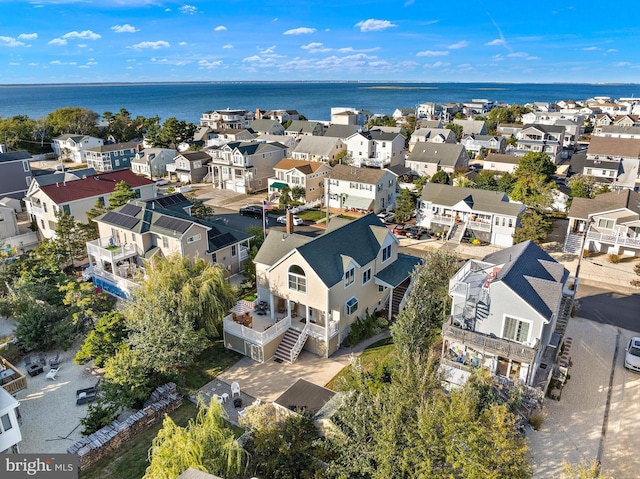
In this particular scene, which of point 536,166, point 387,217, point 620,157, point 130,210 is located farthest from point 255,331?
point 620,157

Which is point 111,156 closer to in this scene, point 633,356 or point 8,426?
point 8,426

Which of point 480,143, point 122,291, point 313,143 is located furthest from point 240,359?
point 480,143

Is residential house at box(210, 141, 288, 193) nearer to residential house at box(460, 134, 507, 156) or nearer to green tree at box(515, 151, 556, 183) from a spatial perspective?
green tree at box(515, 151, 556, 183)

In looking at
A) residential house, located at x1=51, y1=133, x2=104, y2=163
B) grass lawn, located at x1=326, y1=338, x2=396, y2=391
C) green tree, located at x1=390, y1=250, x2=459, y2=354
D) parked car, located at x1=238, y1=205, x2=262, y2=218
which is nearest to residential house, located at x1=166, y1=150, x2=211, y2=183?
parked car, located at x1=238, y1=205, x2=262, y2=218

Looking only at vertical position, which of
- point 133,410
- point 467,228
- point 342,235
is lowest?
point 133,410

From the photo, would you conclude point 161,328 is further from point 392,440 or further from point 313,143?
point 313,143

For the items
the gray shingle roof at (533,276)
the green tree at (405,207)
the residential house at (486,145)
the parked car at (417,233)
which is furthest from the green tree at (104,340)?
the residential house at (486,145)
